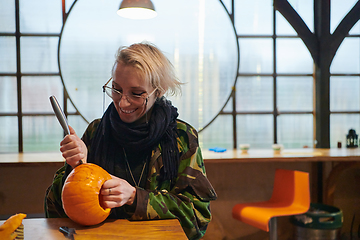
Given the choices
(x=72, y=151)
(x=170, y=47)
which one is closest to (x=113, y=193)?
(x=72, y=151)

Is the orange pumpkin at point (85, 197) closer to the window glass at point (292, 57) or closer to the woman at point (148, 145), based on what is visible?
the woman at point (148, 145)

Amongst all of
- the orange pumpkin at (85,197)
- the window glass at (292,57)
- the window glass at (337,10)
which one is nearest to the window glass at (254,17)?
the window glass at (292,57)

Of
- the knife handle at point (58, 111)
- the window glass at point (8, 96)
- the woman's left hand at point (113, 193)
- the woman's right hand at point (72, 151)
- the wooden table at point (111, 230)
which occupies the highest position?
the window glass at point (8, 96)

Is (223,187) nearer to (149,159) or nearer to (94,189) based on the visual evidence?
(149,159)

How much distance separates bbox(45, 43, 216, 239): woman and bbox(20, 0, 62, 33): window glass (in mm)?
2195

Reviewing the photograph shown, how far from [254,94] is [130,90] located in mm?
2462

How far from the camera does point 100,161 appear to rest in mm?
1420

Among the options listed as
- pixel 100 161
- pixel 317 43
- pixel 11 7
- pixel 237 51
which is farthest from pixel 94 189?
pixel 317 43

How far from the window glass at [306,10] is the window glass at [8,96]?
3141mm

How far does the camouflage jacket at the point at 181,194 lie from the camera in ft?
3.76

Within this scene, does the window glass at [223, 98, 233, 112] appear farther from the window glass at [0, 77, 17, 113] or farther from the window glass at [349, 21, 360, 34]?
the window glass at [0, 77, 17, 113]

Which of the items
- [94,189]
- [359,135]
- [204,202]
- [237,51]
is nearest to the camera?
[94,189]

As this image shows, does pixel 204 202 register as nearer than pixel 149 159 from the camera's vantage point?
Yes

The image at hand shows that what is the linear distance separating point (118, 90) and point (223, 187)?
89.6 inches
